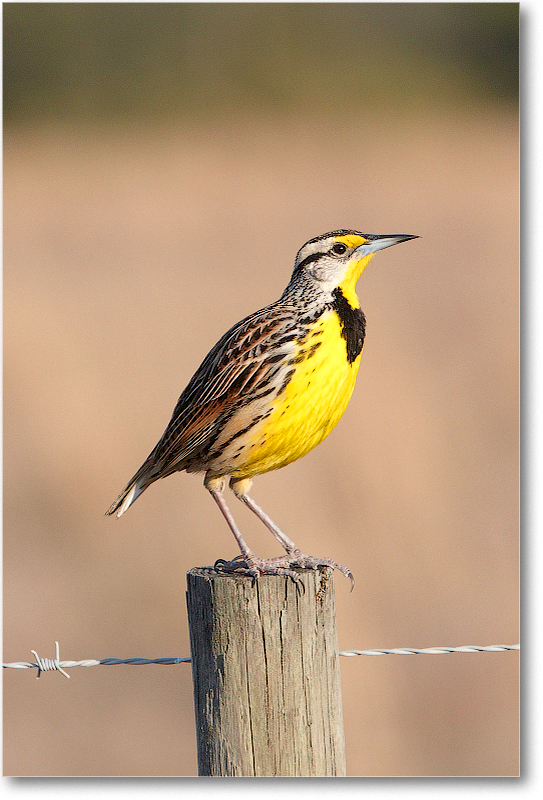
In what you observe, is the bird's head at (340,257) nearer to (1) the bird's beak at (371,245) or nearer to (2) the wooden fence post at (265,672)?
(1) the bird's beak at (371,245)

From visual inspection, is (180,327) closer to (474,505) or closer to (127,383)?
(127,383)

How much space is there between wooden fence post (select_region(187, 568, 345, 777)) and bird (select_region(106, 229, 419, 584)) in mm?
197

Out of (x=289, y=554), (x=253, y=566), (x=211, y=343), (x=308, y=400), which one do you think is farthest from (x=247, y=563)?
(x=211, y=343)

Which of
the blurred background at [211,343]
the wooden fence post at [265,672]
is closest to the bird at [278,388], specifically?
the wooden fence post at [265,672]

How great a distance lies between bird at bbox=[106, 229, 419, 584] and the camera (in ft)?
7.22

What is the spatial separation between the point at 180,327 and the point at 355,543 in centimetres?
162

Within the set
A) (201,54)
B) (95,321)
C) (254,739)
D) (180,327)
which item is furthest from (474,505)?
(254,739)

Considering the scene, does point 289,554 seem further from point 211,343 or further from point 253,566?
point 211,343

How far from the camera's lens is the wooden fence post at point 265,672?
6.07ft

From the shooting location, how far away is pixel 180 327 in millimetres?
5656

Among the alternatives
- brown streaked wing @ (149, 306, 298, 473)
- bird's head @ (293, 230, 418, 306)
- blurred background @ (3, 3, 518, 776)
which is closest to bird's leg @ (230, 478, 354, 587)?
brown streaked wing @ (149, 306, 298, 473)

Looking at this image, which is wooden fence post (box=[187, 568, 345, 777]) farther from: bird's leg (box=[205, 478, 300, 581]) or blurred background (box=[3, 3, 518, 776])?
blurred background (box=[3, 3, 518, 776])

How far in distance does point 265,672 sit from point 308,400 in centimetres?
63

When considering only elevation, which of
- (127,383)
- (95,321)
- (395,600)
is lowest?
(395,600)
